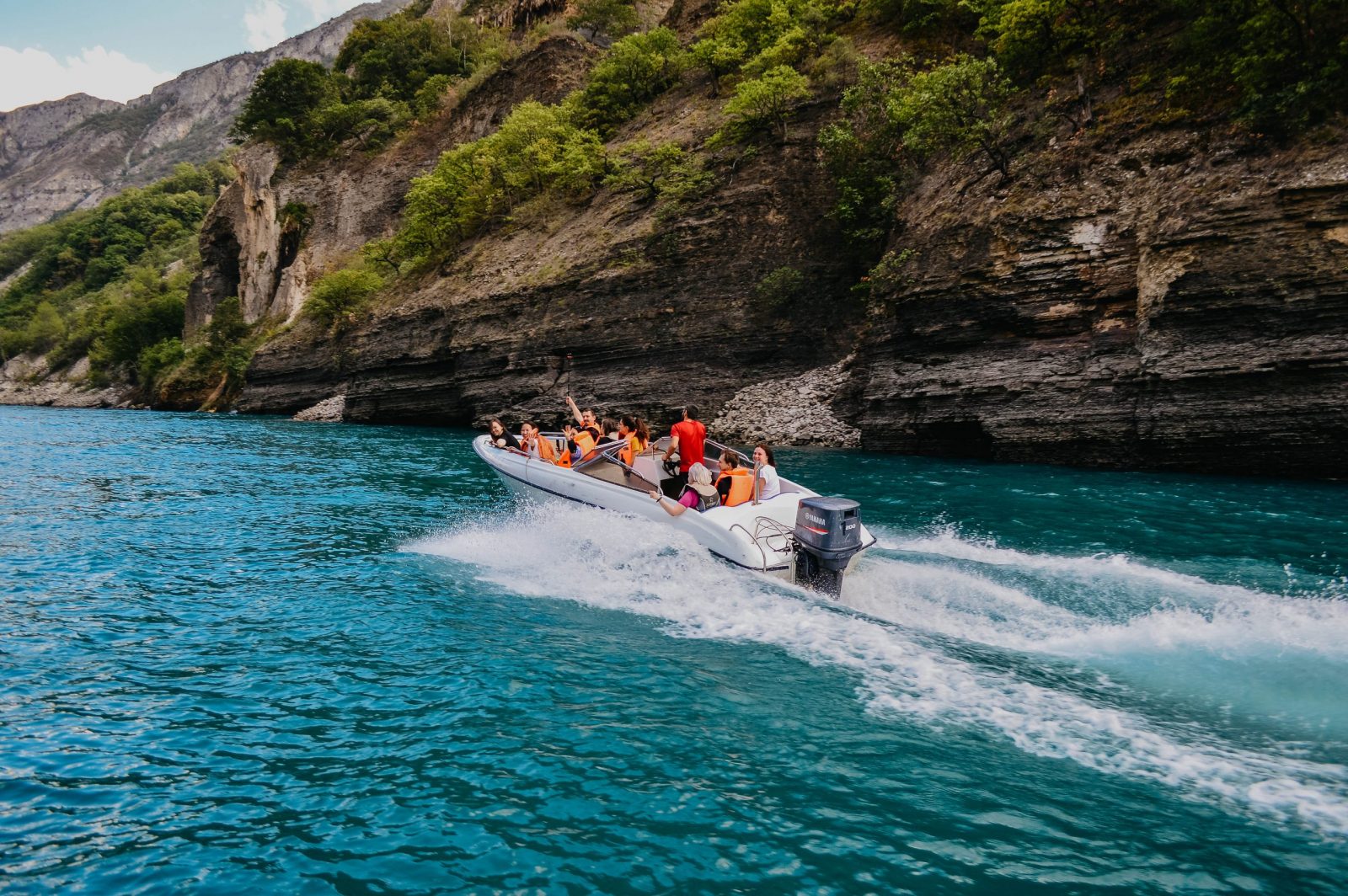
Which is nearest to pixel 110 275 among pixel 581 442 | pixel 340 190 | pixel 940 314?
pixel 340 190

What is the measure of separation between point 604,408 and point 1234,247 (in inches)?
848

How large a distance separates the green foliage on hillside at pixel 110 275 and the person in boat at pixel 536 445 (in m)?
74.0

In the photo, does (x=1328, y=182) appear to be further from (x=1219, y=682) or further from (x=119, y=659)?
(x=119, y=659)

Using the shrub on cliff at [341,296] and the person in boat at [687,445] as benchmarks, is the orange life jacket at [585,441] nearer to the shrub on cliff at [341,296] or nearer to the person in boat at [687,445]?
the person in boat at [687,445]

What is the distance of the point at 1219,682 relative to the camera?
239 inches

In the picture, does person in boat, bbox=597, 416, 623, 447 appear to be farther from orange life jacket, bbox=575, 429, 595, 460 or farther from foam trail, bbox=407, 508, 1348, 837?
foam trail, bbox=407, 508, 1348, 837

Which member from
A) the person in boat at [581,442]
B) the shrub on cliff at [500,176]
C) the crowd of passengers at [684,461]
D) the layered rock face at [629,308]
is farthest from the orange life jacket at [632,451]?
the shrub on cliff at [500,176]

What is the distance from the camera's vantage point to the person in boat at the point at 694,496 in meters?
10.2

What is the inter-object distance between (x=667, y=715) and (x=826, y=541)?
3414mm

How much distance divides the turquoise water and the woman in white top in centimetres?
140

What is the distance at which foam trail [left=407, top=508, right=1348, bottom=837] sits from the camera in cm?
463

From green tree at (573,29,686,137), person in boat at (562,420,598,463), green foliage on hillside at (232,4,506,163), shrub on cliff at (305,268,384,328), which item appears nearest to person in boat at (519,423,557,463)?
person in boat at (562,420,598,463)

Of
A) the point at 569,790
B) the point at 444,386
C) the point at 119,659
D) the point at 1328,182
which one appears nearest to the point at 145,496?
the point at 119,659

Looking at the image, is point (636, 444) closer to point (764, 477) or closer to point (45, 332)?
point (764, 477)
